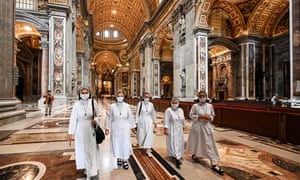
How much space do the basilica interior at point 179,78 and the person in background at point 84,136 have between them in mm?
264

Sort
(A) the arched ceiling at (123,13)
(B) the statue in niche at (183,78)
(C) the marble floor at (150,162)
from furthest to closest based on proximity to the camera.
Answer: (A) the arched ceiling at (123,13), (B) the statue in niche at (183,78), (C) the marble floor at (150,162)

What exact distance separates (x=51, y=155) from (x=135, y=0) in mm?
27259

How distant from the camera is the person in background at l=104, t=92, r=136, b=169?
3.05 metres

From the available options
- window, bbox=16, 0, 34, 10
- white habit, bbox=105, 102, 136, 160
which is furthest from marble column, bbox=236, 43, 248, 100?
window, bbox=16, 0, 34, 10

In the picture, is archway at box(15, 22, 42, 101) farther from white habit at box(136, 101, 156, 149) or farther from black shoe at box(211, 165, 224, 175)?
black shoe at box(211, 165, 224, 175)

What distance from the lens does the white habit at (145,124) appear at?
11.9 ft

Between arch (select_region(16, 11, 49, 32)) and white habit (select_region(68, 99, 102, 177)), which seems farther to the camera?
arch (select_region(16, 11, 49, 32))

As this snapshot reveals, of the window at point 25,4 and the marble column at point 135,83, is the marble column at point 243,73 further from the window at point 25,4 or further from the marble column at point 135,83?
the marble column at point 135,83

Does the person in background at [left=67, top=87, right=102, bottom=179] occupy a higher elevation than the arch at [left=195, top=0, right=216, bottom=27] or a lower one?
lower

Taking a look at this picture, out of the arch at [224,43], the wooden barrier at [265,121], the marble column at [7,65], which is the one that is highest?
the arch at [224,43]

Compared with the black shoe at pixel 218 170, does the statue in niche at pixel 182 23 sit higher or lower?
higher

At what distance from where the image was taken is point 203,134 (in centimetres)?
321

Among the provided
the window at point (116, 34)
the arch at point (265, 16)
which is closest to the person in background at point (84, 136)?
the arch at point (265, 16)

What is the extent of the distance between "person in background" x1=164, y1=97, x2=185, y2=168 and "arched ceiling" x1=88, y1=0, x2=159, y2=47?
21.4 metres
